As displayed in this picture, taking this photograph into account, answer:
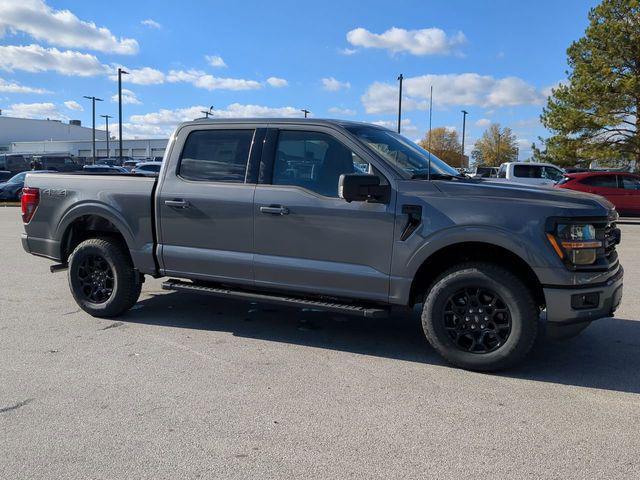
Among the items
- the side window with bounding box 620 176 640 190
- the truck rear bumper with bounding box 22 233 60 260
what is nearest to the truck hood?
the truck rear bumper with bounding box 22 233 60 260

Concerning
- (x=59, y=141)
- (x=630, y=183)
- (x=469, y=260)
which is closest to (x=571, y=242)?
(x=469, y=260)

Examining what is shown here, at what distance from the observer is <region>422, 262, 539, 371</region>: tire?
4125 mm

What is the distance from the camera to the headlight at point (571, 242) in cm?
398

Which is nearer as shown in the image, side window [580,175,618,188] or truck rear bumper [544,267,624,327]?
truck rear bumper [544,267,624,327]

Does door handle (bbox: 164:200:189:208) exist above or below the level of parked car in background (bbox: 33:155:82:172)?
below

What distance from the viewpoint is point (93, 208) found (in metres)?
5.68

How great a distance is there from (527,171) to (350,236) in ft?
59.7

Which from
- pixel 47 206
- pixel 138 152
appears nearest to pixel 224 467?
pixel 47 206

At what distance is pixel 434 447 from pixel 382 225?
1841 millimetres

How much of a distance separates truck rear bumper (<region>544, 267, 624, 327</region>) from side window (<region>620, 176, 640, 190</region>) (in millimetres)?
15967

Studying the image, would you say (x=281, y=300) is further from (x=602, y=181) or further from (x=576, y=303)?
(x=602, y=181)

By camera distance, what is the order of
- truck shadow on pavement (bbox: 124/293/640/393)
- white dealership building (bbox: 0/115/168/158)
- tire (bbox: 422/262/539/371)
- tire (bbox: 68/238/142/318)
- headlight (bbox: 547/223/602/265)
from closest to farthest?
headlight (bbox: 547/223/602/265) → tire (bbox: 422/262/539/371) → truck shadow on pavement (bbox: 124/293/640/393) → tire (bbox: 68/238/142/318) → white dealership building (bbox: 0/115/168/158)

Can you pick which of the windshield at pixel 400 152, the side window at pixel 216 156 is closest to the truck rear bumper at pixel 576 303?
the windshield at pixel 400 152

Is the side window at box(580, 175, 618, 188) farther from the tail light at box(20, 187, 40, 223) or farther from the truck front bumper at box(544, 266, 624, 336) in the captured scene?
the tail light at box(20, 187, 40, 223)
